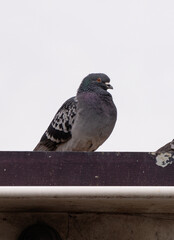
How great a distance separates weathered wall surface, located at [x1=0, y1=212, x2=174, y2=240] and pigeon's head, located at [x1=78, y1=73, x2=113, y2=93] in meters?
3.79

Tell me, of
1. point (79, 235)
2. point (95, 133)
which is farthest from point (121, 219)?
point (95, 133)

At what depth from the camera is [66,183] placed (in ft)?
14.1

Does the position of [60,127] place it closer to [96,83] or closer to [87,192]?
[96,83]

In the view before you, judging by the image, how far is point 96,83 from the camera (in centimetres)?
841

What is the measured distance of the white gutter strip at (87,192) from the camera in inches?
164

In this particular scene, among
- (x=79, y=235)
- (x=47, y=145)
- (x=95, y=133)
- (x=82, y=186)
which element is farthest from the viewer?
(x=47, y=145)

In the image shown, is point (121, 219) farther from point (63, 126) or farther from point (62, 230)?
point (63, 126)

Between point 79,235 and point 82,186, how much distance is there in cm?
47

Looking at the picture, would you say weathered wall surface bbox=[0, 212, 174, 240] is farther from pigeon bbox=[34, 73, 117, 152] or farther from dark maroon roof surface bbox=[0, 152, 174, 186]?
pigeon bbox=[34, 73, 117, 152]

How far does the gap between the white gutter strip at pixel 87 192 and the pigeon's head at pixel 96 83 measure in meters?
4.16

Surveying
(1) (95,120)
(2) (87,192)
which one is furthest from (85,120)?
(2) (87,192)

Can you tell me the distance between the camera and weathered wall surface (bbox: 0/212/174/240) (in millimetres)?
4551

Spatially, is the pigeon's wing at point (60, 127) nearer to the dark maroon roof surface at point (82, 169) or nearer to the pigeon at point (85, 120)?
the pigeon at point (85, 120)

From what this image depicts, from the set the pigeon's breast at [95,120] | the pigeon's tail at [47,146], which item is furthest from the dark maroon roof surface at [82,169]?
the pigeon's tail at [47,146]
